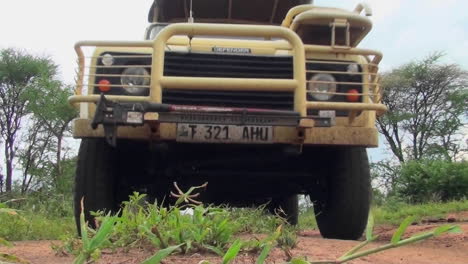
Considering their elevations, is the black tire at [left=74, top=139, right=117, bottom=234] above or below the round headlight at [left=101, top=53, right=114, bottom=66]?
below

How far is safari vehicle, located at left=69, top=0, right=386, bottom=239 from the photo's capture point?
3.79 metres

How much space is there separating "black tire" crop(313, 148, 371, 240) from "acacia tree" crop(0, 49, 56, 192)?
48.1 feet

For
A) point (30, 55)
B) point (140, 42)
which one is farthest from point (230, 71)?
point (30, 55)

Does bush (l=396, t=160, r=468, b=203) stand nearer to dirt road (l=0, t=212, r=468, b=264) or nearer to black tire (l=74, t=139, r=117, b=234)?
dirt road (l=0, t=212, r=468, b=264)

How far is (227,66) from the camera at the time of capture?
4109mm

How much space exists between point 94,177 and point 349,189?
1.78m

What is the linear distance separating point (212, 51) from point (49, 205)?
6.58 metres

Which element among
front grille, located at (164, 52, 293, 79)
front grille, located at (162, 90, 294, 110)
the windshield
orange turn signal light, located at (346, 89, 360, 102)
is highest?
the windshield

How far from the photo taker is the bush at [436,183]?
13.7 m

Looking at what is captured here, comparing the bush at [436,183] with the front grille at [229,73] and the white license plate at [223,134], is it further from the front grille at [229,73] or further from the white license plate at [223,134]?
the white license plate at [223,134]

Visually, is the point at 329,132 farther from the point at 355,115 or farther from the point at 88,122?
the point at 88,122

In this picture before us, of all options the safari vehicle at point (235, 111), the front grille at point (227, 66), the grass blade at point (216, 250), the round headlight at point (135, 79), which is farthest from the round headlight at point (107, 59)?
the grass blade at point (216, 250)

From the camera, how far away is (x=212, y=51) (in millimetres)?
4215

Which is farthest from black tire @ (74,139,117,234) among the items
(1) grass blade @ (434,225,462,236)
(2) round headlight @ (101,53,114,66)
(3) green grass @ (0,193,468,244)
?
(1) grass blade @ (434,225,462,236)
